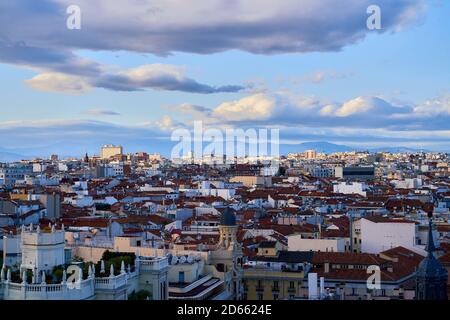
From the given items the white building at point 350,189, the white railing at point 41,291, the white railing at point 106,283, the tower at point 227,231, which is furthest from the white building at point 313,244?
the white building at point 350,189

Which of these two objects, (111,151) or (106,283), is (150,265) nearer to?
(106,283)

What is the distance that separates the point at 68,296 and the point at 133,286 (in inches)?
85.4

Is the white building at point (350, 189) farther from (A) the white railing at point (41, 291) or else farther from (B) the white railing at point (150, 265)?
(A) the white railing at point (41, 291)

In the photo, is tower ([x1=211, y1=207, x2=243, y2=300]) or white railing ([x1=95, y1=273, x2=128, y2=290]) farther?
tower ([x1=211, y1=207, x2=243, y2=300])

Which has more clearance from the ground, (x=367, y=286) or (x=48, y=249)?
(x=48, y=249)

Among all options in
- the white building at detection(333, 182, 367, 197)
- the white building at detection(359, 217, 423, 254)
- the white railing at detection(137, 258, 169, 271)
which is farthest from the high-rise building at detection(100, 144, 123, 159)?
the white railing at detection(137, 258, 169, 271)

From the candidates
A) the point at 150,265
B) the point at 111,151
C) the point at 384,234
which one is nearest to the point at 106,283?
the point at 150,265

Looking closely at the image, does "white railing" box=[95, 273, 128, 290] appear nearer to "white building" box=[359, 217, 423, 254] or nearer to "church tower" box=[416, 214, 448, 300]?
"church tower" box=[416, 214, 448, 300]

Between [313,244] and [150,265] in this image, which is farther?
[313,244]

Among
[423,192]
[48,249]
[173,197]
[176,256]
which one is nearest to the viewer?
[48,249]

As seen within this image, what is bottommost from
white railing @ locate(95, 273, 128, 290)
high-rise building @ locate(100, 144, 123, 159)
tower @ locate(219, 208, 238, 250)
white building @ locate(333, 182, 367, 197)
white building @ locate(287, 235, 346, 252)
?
white building @ locate(287, 235, 346, 252)
